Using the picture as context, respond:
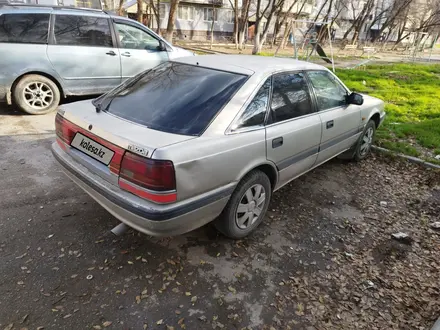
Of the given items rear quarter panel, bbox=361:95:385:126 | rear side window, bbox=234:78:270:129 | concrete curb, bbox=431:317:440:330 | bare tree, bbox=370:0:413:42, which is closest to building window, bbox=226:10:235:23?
bare tree, bbox=370:0:413:42

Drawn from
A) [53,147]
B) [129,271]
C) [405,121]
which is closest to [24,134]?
[53,147]

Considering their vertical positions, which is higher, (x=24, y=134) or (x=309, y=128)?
(x=309, y=128)

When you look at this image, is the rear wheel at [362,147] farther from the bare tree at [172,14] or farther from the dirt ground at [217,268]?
the bare tree at [172,14]

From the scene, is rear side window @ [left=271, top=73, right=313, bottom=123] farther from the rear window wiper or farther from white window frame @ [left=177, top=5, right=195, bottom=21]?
white window frame @ [left=177, top=5, right=195, bottom=21]

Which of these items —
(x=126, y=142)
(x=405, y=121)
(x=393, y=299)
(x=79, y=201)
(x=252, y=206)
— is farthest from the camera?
(x=405, y=121)

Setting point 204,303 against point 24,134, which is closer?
point 204,303

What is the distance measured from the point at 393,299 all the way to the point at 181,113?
2.23m

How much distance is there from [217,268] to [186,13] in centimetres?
3478

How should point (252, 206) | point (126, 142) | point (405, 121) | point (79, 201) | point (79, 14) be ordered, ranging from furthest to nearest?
point (405, 121)
point (79, 14)
point (79, 201)
point (252, 206)
point (126, 142)

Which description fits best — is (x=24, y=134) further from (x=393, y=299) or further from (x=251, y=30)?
(x=251, y=30)

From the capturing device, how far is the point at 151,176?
219 cm

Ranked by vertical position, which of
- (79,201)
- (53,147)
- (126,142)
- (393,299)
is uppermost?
(126,142)

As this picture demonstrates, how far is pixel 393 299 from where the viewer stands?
2588mm

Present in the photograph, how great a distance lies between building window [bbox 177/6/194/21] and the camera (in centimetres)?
3297
